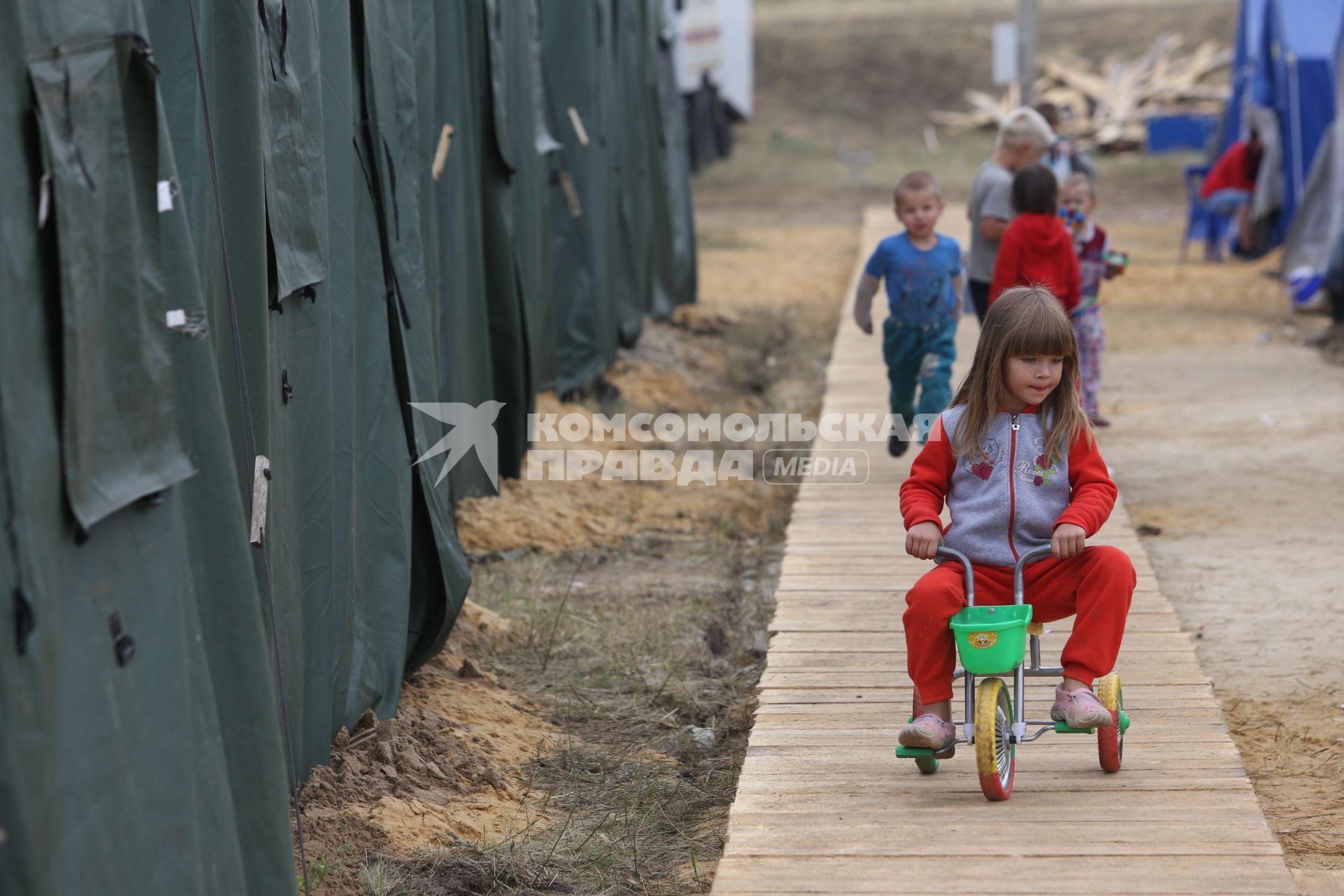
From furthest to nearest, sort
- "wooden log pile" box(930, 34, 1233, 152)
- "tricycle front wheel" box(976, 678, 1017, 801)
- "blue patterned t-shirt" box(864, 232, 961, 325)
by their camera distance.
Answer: "wooden log pile" box(930, 34, 1233, 152)
"blue patterned t-shirt" box(864, 232, 961, 325)
"tricycle front wheel" box(976, 678, 1017, 801)

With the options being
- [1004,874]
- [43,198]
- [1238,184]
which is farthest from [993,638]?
[1238,184]

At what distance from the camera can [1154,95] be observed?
1211 inches

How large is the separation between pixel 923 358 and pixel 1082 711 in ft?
11.7

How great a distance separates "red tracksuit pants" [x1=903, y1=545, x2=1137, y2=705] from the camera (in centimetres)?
371

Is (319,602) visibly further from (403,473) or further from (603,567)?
(603,567)

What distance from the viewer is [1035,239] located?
22.5ft

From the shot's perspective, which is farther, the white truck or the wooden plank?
the white truck

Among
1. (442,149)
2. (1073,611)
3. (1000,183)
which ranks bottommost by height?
(1073,611)

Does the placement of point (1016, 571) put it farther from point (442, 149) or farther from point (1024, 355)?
point (442, 149)

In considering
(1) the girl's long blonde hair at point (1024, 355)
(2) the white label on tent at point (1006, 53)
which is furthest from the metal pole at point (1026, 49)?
(1) the girl's long blonde hair at point (1024, 355)

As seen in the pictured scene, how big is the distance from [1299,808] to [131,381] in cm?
321

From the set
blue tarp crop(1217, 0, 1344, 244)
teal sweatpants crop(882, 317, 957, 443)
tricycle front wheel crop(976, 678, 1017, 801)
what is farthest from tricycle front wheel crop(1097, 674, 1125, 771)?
blue tarp crop(1217, 0, 1344, 244)

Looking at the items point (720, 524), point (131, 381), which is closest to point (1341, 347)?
point (720, 524)

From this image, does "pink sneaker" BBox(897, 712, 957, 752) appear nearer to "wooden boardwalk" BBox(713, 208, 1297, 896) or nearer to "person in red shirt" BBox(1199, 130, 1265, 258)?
"wooden boardwalk" BBox(713, 208, 1297, 896)
